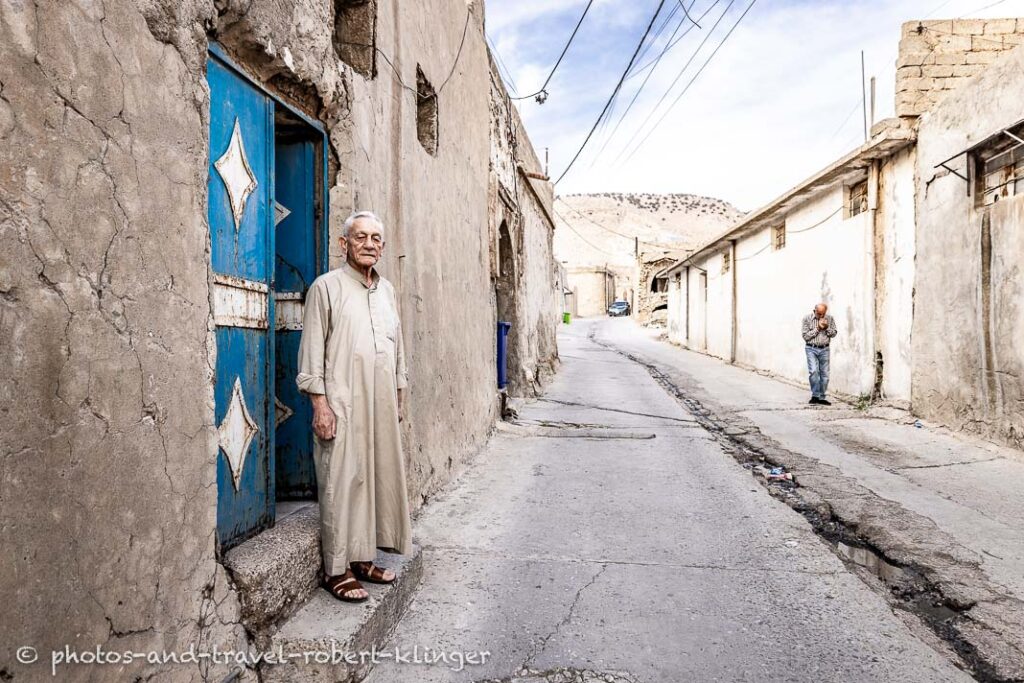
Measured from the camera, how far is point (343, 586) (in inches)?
94.0

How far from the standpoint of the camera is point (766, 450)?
6086 mm

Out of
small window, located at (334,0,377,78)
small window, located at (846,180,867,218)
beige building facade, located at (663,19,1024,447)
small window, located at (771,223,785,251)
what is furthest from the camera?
small window, located at (771,223,785,251)

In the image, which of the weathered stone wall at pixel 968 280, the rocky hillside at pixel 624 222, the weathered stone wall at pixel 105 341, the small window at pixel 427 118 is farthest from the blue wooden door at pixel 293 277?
the rocky hillside at pixel 624 222

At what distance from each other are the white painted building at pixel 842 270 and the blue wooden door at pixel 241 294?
830 cm

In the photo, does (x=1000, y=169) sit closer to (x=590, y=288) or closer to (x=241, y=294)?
(x=241, y=294)

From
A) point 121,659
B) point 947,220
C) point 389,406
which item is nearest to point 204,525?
point 121,659

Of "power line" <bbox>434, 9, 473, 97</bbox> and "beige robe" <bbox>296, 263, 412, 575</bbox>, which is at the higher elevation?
"power line" <bbox>434, 9, 473, 97</bbox>

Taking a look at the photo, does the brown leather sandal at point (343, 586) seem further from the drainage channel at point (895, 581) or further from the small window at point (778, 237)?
the small window at point (778, 237)

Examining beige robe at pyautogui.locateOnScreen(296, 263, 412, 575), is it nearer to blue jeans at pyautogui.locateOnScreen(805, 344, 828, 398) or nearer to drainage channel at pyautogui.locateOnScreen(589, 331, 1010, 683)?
drainage channel at pyautogui.locateOnScreen(589, 331, 1010, 683)

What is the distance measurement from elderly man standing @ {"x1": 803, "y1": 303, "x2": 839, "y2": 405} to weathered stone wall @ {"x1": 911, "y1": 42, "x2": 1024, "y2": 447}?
1.54 meters

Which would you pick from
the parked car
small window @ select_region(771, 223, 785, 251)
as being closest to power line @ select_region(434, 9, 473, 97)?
small window @ select_region(771, 223, 785, 251)

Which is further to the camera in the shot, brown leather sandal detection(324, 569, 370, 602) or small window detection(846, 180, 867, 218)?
small window detection(846, 180, 867, 218)

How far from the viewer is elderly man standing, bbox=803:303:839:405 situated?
9.37m

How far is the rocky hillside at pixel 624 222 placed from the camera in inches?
2778
